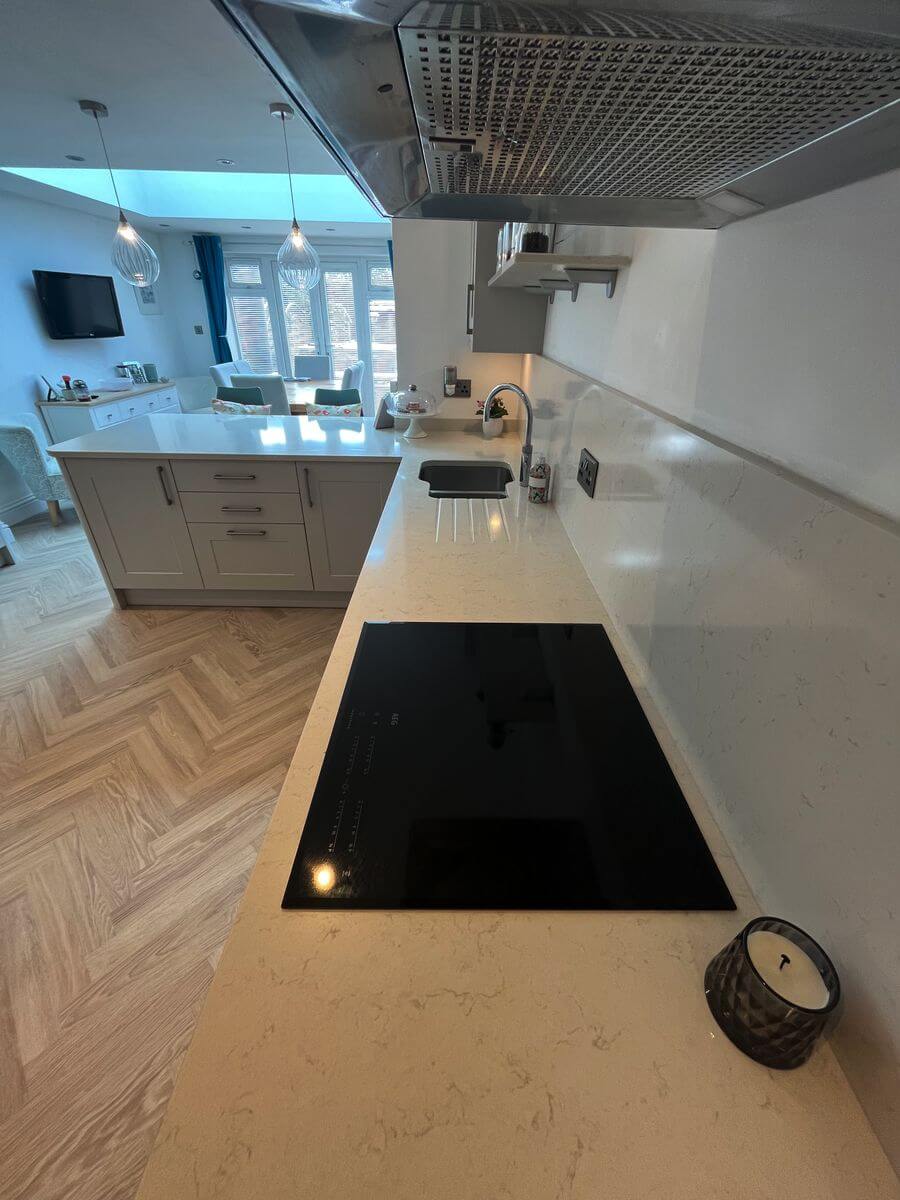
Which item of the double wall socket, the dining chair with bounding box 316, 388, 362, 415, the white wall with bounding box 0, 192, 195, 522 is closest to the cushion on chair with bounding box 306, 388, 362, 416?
the dining chair with bounding box 316, 388, 362, 415

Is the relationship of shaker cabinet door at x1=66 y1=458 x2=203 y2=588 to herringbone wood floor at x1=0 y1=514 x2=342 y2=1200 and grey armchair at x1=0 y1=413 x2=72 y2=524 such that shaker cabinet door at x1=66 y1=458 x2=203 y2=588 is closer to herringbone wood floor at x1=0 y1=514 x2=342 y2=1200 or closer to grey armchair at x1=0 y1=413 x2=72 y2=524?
herringbone wood floor at x1=0 y1=514 x2=342 y2=1200

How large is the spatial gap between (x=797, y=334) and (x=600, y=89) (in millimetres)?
352

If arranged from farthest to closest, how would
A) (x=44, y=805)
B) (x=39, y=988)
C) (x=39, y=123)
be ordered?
(x=39, y=123)
(x=44, y=805)
(x=39, y=988)

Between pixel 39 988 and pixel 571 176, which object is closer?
pixel 571 176

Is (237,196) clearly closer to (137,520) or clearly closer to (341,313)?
(341,313)

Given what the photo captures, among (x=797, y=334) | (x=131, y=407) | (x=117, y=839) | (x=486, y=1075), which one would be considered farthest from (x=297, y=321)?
(x=486, y=1075)

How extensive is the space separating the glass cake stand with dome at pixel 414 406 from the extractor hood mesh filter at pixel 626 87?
2062 mm

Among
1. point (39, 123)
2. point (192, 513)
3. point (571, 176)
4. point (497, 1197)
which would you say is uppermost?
point (39, 123)

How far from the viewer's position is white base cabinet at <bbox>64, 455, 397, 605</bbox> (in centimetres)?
247

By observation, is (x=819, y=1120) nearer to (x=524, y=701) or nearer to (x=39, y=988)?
(x=524, y=701)

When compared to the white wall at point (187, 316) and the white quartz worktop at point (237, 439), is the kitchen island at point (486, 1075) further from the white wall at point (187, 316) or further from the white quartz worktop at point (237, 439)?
the white wall at point (187, 316)

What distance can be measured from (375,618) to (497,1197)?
2.87ft

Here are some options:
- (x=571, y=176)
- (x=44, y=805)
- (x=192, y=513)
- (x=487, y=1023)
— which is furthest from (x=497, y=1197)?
(x=192, y=513)

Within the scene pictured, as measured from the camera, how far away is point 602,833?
69cm
